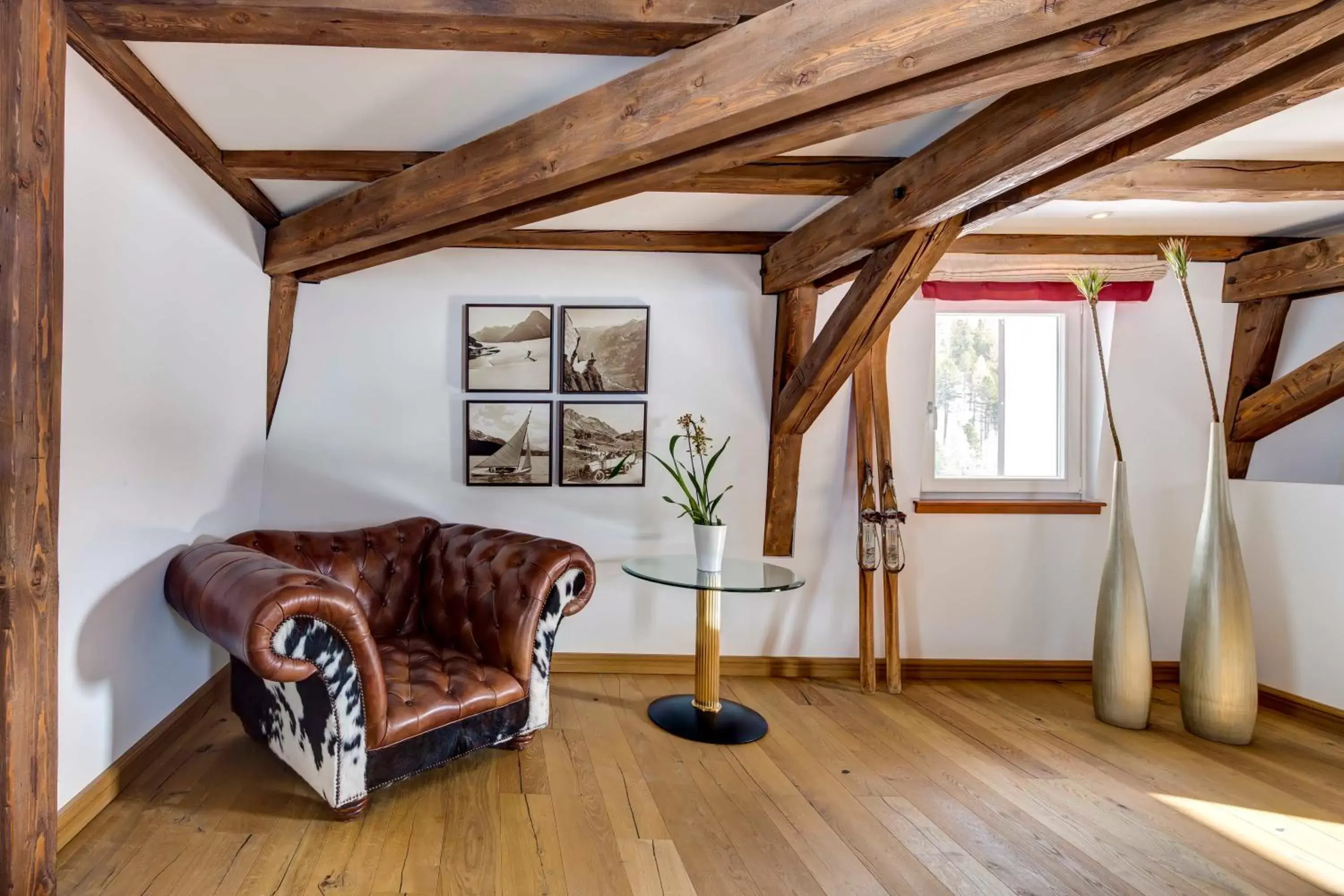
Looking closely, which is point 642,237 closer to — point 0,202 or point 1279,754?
point 0,202

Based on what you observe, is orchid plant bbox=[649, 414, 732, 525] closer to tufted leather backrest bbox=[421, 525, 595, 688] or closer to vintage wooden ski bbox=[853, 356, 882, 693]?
vintage wooden ski bbox=[853, 356, 882, 693]

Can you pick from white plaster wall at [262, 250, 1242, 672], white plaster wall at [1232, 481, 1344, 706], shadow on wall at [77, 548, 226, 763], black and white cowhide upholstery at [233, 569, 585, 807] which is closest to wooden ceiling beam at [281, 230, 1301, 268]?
white plaster wall at [262, 250, 1242, 672]

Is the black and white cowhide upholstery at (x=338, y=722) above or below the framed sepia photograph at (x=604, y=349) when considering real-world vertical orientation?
below

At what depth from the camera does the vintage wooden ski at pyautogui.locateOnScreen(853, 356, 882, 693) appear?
3416 mm

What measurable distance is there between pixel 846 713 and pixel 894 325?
71.0 inches

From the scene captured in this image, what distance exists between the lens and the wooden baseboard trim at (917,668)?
11.7ft

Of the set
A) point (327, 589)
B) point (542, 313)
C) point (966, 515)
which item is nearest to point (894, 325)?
point (966, 515)

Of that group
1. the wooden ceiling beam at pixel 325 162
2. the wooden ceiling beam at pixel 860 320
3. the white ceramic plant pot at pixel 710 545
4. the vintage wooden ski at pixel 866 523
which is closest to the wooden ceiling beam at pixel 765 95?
the wooden ceiling beam at pixel 325 162

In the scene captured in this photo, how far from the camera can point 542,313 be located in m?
3.52

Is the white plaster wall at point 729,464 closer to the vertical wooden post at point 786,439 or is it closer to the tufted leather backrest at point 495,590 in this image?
the vertical wooden post at point 786,439

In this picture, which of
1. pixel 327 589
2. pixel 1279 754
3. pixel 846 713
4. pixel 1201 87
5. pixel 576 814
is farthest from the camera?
pixel 846 713

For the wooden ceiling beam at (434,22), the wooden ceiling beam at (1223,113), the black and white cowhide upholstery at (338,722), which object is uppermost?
the wooden ceiling beam at (434,22)

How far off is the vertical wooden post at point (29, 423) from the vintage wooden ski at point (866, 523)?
2.86 metres

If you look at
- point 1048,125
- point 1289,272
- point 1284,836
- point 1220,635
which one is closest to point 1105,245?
point 1289,272
